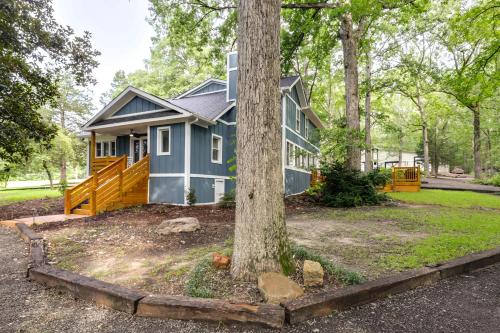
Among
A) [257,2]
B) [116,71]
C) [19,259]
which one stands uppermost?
[116,71]

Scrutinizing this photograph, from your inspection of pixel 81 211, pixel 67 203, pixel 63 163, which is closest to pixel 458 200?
pixel 81 211

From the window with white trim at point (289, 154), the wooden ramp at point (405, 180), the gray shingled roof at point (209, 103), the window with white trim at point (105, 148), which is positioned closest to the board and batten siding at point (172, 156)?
the gray shingled roof at point (209, 103)

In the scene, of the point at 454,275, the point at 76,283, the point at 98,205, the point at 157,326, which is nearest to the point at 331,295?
the point at 157,326

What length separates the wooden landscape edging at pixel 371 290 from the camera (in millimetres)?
2482

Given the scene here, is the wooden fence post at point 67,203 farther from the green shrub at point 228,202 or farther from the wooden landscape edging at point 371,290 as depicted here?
the wooden landscape edging at point 371,290

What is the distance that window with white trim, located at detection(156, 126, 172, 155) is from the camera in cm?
1135

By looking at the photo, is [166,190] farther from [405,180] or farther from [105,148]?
[405,180]

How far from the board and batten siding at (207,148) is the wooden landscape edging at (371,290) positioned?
350 inches

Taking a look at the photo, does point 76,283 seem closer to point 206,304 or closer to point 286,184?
point 206,304

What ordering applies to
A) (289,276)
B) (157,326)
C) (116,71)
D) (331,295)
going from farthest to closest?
(116,71) → (289,276) → (331,295) → (157,326)

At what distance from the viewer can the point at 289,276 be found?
3189mm

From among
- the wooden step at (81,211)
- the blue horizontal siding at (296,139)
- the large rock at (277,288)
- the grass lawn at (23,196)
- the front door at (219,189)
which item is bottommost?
the grass lawn at (23,196)

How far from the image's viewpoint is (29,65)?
9.30 metres

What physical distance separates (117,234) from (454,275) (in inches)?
239
